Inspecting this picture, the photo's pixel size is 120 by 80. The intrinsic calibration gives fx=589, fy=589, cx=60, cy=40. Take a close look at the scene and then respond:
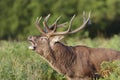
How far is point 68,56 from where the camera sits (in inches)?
496

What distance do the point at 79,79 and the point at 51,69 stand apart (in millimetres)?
1094

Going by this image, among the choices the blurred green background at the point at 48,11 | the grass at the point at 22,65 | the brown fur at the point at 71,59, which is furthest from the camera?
the blurred green background at the point at 48,11

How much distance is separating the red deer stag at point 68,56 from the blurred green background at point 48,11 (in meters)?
19.1

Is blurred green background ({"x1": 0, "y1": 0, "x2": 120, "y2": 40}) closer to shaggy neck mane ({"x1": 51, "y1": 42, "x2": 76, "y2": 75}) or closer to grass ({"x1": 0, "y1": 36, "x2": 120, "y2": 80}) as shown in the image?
grass ({"x1": 0, "y1": 36, "x2": 120, "y2": 80})

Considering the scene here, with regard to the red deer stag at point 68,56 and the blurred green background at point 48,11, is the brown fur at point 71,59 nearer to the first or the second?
the red deer stag at point 68,56

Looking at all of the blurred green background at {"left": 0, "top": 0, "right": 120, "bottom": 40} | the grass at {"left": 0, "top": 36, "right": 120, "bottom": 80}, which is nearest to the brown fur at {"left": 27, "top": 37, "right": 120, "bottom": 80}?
the grass at {"left": 0, "top": 36, "right": 120, "bottom": 80}

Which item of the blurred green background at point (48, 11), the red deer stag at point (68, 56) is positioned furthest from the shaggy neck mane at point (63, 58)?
the blurred green background at point (48, 11)

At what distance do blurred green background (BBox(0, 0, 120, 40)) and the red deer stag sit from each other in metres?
19.1

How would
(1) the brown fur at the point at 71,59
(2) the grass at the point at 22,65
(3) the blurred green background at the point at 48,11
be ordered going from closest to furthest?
(1) the brown fur at the point at 71,59 → (2) the grass at the point at 22,65 → (3) the blurred green background at the point at 48,11

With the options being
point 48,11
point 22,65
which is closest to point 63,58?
point 22,65

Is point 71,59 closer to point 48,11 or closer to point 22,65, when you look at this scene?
point 22,65

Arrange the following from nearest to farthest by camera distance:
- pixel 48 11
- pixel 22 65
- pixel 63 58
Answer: pixel 63 58 → pixel 22 65 → pixel 48 11

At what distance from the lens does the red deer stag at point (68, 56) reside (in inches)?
490

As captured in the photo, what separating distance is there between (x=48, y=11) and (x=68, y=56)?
64.4ft
